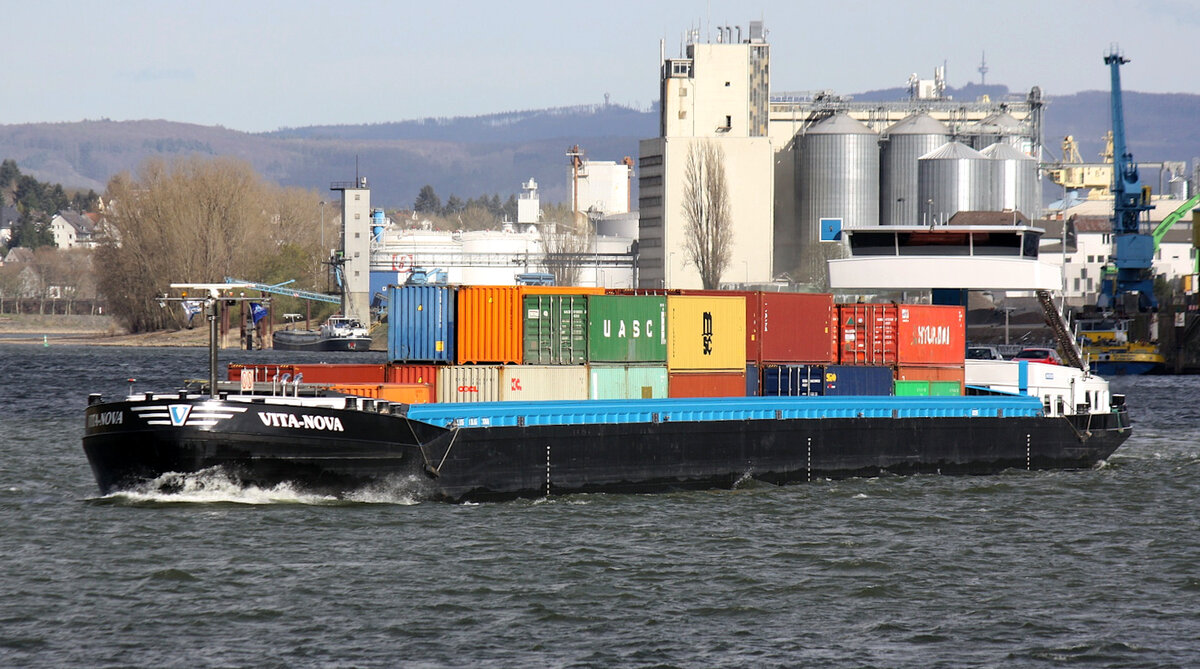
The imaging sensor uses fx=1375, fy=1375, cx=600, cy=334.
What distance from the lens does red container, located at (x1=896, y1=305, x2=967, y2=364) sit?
3672 centimetres

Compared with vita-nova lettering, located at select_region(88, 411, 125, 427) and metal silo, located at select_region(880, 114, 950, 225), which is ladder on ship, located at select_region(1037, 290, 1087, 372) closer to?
vita-nova lettering, located at select_region(88, 411, 125, 427)

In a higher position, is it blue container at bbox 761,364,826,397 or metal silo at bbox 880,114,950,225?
metal silo at bbox 880,114,950,225

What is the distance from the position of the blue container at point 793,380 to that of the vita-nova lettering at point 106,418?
51.3 feet

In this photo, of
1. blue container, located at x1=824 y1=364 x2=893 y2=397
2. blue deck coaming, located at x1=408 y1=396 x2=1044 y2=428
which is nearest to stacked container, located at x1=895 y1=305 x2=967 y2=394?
blue container, located at x1=824 y1=364 x2=893 y2=397

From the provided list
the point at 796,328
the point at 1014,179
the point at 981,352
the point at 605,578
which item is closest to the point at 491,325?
the point at 796,328

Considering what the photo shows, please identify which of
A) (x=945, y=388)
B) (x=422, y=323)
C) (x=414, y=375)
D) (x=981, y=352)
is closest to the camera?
(x=414, y=375)

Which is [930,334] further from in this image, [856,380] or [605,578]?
[605,578]

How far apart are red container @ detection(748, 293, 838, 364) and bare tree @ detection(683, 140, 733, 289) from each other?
8482cm

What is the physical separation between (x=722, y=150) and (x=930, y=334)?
89.4 m

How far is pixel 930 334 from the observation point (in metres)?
37.6

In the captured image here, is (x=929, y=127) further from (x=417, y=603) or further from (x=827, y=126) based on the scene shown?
(x=417, y=603)

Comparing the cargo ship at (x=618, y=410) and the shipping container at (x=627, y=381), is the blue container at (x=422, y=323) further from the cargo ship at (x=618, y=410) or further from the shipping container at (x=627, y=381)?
the shipping container at (x=627, y=381)

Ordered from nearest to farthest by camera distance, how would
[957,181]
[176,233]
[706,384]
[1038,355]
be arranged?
[706,384], [1038,355], [176,233], [957,181]

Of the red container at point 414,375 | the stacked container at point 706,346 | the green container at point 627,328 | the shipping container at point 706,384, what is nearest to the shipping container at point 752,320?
the stacked container at point 706,346
